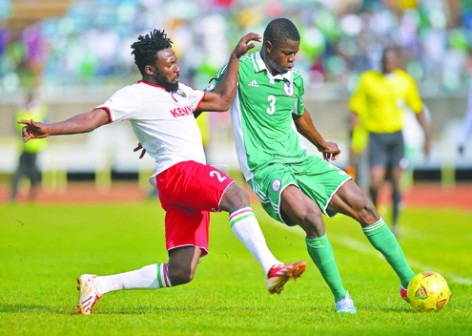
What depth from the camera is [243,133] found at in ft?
28.2

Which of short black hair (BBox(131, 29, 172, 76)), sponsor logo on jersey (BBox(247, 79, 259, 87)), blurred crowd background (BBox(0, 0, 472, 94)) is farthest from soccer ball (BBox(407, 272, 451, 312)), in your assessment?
blurred crowd background (BBox(0, 0, 472, 94))

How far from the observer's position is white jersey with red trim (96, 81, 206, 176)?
26.0 feet

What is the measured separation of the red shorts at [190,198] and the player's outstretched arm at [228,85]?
582 mm

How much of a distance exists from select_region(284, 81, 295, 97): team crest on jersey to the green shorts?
586mm

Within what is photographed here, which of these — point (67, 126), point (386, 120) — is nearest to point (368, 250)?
point (386, 120)

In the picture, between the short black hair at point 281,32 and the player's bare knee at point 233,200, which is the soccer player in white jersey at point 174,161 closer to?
the player's bare knee at point 233,200

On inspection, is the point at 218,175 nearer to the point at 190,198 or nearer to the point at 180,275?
the point at 190,198

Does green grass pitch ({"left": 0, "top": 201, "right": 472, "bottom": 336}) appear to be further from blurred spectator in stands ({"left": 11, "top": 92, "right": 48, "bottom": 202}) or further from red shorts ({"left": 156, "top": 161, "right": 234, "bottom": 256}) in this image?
blurred spectator in stands ({"left": 11, "top": 92, "right": 48, "bottom": 202})

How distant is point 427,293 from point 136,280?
2.26 metres

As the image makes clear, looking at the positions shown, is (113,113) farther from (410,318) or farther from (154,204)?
(154,204)

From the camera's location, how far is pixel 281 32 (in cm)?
840

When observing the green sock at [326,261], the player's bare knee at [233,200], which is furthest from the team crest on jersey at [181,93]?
the green sock at [326,261]

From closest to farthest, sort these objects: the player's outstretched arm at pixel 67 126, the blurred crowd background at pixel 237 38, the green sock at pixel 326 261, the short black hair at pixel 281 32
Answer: the player's outstretched arm at pixel 67 126 < the green sock at pixel 326 261 < the short black hair at pixel 281 32 < the blurred crowd background at pixel 237 38

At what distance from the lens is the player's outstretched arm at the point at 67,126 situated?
7.34 m
